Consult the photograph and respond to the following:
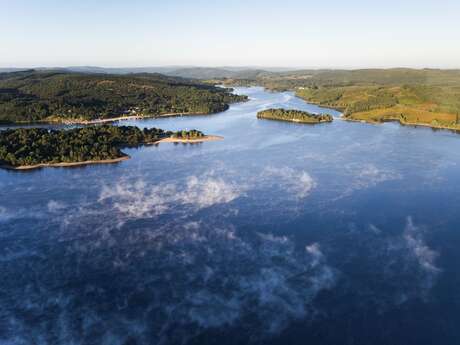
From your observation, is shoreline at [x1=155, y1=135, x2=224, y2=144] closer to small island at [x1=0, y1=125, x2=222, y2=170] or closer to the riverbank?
small island at [x1=0, y1=125, x2=222, y2=170]

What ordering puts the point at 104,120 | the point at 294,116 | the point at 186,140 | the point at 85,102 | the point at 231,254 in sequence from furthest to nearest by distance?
the point at 85,102 < the point at 294,116 < the point at 104,120 < the point at 186,140 < the point at 231,254

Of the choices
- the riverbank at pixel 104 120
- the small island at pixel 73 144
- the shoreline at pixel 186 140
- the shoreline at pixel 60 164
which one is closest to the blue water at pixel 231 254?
the shoreline at pixel 60 164

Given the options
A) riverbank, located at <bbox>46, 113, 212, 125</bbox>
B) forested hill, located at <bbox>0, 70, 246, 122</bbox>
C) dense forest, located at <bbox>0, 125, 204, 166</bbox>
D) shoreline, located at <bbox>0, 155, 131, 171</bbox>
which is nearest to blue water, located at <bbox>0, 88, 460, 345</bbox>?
shoreline, located at <bbox>0, 155, 131, 171</bbox>

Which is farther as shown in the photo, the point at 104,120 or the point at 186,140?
the point at 104,120

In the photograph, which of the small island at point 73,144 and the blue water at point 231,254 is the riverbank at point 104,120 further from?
the blue water at point 231,254

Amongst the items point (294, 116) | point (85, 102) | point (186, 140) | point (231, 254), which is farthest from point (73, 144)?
point (294, 116)

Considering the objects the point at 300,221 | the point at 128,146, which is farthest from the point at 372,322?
the point at 128,146

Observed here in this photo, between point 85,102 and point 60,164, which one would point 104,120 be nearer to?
point 85,102
